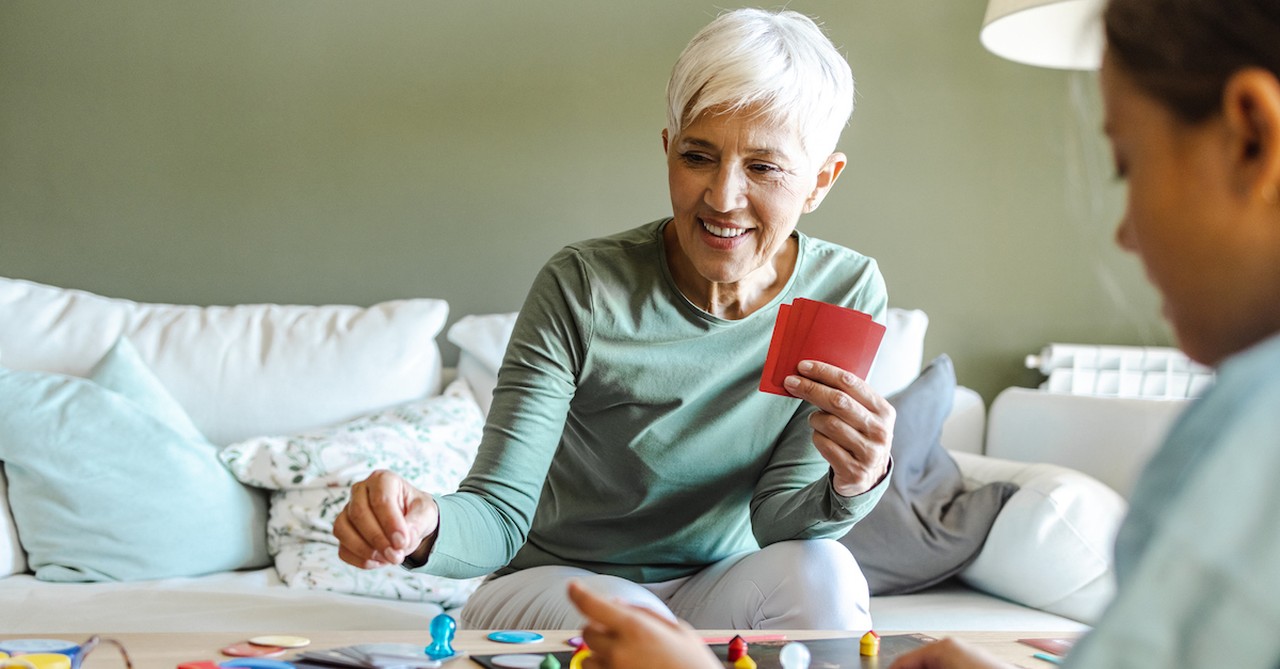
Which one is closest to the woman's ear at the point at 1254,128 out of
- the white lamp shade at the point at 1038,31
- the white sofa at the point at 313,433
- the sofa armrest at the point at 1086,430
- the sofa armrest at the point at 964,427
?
the white sofa at the point at 313,433

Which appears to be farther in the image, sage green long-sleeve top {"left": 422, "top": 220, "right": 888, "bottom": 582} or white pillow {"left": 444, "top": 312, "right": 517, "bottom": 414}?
white pillow {"left": 444, "top": 312, "right": 517, "bottom": 414}

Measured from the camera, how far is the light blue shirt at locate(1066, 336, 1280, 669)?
0.45 meters

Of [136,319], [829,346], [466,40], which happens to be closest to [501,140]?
[466,40]

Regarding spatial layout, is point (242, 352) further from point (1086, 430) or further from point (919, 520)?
point (1086, 430)

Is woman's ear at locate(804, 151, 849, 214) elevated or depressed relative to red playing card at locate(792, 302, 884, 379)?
→ elevated

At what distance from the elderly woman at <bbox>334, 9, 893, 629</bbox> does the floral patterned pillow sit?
40 centimetres

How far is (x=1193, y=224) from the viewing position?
0.55m

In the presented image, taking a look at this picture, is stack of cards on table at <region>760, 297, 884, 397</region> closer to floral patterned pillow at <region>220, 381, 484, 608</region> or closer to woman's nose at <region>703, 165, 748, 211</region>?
woman's nose at <region>703, 165, 748, 211</region>

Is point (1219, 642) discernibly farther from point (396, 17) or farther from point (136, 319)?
point (396, 17)

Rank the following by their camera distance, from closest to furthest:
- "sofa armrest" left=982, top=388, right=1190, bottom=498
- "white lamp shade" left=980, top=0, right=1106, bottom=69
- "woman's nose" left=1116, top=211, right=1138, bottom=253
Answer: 1. "woman's nose" left=1116, top=211, right=1138, bottom=253
2. "sofa armrest" left=982, top=388, right=1190, bottom=498
3. "white lamp shade" left=980, top=0, right=1106, bottom=69

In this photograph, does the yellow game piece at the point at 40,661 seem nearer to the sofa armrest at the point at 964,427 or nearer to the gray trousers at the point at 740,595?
the gray trousers at the point at 740,595

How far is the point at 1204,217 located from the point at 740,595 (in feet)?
3.06

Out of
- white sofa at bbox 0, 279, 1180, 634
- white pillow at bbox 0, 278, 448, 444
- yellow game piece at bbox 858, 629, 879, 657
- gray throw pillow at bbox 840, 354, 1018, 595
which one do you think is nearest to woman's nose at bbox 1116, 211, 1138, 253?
yellow game piece at bbox 858, 629, 879, 657

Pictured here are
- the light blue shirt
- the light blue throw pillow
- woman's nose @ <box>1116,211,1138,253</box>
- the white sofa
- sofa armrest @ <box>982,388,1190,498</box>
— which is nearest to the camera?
the light blue shirt
